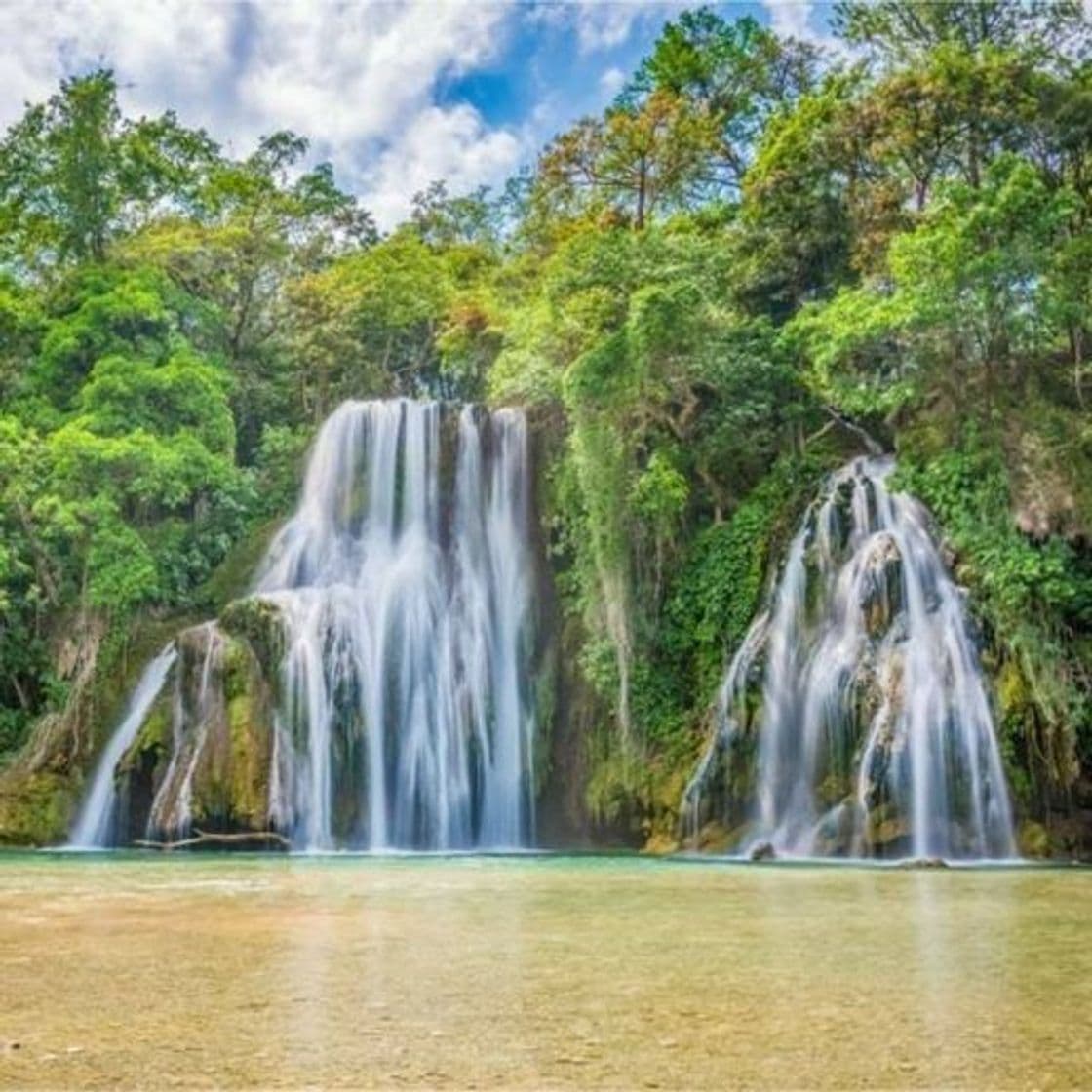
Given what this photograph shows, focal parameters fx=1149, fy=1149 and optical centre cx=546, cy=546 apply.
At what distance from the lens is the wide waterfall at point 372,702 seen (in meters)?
15.3

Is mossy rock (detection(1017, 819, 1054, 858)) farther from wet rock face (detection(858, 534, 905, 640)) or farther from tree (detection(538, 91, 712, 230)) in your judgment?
tree (detection(538, 91, 712, 230))

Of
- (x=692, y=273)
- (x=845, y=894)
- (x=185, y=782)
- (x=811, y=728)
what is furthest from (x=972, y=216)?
(x=185, y=782)

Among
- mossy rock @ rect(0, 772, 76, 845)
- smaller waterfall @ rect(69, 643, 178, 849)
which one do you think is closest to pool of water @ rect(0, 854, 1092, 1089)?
smaller waterfall @ rect(69, 643, 178, 849)

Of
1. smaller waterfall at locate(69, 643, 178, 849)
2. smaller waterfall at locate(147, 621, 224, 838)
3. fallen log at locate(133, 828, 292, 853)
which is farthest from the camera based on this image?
smaller waterfall at locate(69, 643, 178, 849)

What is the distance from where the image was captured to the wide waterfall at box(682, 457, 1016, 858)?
1201 centimetres

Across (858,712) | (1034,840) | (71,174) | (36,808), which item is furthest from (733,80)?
(36,808)

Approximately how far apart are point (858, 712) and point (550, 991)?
10.1 meters

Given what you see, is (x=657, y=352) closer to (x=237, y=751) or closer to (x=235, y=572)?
(x=237, y=751)

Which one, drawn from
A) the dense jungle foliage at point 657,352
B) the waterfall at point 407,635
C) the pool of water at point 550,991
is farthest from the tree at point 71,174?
the pool of water at point 550,991

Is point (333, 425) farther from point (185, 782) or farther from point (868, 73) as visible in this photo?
point (868, 73)

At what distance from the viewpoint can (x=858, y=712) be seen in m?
12.8

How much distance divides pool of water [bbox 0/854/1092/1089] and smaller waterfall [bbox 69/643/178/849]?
10.1 m

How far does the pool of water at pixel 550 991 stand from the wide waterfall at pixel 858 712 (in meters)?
5.52

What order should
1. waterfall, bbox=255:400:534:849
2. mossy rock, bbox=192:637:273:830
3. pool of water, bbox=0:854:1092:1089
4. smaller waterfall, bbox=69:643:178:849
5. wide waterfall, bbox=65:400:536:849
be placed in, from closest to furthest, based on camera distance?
pool of water, bbox=0:854:1092:1089 < mossy rock, bbox=192:637:273:830 < wide waterfall, bbox=65:400:536:849 < waterfall, bbox=255:400:534:849 < smaller waterfall, bbox=69:643:178:849
